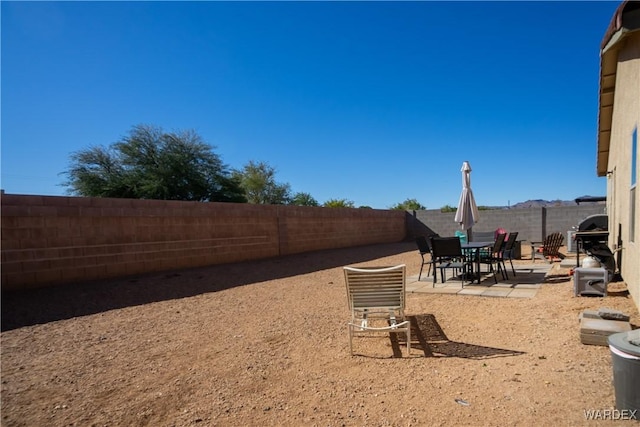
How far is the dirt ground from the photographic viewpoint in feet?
8.40

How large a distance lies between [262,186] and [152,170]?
563 inches

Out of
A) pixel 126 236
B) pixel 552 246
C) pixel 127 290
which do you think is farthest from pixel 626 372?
pixel 552 246

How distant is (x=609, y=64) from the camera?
18.5 ft

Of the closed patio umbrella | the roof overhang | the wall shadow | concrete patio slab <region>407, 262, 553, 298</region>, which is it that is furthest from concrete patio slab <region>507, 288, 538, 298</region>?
the wall shadow

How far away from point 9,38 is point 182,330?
7294mm

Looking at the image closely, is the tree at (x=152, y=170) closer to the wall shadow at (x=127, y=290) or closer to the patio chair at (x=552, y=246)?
the wall shadow at (x=127, y=290)

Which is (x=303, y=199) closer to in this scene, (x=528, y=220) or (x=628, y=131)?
(x=528, y=220)

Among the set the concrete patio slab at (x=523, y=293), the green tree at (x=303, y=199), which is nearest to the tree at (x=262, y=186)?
the green tree at (x=303, y=199)

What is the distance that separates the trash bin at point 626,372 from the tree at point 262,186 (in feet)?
103

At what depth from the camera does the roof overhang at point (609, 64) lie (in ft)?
11.6

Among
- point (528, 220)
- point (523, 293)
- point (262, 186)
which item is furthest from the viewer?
point (262, 186)

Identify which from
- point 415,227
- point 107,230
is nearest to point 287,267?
point 107,230

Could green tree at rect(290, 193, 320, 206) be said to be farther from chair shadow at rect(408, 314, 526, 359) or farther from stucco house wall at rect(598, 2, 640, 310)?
chair shadow at rect(408, 314, 526, 359)

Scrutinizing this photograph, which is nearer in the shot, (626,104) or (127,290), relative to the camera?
(626,104)
